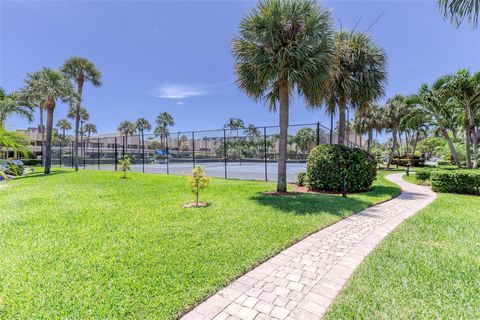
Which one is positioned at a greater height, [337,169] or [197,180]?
[337,169]

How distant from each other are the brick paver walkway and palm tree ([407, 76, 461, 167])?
10327 mm

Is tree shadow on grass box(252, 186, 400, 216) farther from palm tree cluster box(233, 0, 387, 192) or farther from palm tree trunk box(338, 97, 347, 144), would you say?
palm tree trunk box(338, 97, 347, 144)

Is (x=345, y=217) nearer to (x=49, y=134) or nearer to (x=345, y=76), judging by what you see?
(x=345, y=76)

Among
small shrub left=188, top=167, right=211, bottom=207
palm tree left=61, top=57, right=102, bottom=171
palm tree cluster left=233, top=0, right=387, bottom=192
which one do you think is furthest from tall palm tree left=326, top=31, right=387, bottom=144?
palm tree left=61, top=57, right=102, bottom=171

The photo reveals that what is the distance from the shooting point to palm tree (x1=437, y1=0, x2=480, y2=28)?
2.67 metres

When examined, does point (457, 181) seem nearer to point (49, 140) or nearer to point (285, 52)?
point (285, 52)

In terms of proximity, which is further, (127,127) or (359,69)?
(127,127)

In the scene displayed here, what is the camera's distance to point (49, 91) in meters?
16.1

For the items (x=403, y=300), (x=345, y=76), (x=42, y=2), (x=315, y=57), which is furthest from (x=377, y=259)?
(x=42, y=2)

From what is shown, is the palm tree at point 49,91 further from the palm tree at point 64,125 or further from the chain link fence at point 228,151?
the palm tree at point 64,125

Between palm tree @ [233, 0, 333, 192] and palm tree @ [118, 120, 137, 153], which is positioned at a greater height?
palm tree @ [118, 120, 137, 153]

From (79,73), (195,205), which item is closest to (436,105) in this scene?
(195,205)

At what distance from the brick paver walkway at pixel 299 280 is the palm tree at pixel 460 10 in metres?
3.26

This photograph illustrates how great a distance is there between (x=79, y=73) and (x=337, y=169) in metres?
22.7
